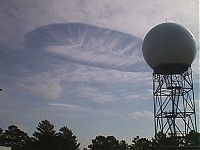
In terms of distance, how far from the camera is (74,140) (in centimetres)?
5669

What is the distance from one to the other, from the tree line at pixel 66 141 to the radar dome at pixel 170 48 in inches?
244

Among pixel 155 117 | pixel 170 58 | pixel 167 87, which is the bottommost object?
pixel 155 117

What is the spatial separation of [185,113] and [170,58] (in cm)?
504

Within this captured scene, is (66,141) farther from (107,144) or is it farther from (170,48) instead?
(170,48)

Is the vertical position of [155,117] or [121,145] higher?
[121,145]

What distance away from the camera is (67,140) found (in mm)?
49906

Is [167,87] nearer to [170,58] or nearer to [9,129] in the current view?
[170,58]

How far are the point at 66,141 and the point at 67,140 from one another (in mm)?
971

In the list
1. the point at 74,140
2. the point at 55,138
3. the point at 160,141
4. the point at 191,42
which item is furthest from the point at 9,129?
the point at 191,42

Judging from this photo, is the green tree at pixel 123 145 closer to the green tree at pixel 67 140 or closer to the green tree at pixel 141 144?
the green tree at pixel 141 144

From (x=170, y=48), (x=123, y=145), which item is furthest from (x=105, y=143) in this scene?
(x=170, y=48)

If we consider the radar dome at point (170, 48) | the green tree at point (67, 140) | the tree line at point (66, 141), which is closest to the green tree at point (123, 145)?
the tree line at point (66, 141)

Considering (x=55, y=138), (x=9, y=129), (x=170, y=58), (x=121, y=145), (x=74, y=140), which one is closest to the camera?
(x=170, y=58)

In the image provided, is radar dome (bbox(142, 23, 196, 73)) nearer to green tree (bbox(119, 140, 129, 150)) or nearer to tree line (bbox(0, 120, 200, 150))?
tree line (bbox(0, 120, 200, 150))
